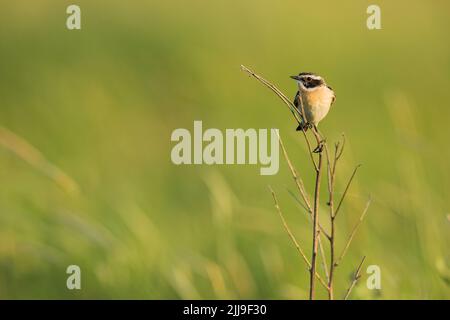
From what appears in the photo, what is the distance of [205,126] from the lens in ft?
32.4

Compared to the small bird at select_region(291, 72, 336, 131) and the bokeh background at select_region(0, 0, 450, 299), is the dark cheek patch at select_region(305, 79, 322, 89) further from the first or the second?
the bokeh background at select_region(0, 0, 450, 299)

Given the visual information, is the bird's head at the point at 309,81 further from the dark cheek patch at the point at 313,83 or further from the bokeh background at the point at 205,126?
the bokeh background at the point at 205,126

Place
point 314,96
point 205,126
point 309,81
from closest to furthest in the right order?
point 314,96, point 309,81, point 205,126

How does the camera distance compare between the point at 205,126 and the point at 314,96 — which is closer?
the point at 314,96

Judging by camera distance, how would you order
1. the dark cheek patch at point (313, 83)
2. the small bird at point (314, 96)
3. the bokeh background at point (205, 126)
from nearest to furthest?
the small bird at point (314, 96), the dark cheek patch at point (313, 83), the bokeh background at point (205, 126)

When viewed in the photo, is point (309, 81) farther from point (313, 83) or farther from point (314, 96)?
point (314, 96)

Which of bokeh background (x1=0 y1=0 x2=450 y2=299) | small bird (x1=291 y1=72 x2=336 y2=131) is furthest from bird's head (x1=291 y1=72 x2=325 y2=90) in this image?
bokeh background (x1=0 y1=0 x2=450 y2=299)

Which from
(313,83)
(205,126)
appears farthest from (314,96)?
(205,126)

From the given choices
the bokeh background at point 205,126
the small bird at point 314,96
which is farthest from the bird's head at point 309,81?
the bokeh background at point 205,126

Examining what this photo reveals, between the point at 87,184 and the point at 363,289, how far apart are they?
3219 mm

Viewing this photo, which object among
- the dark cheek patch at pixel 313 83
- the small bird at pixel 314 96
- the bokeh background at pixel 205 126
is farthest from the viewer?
the bokeh background at pixel 205 126

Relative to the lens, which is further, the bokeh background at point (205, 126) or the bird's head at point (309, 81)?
the bokeh background at point (205, 126)

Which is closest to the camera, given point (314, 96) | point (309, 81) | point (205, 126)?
point (314, 96)

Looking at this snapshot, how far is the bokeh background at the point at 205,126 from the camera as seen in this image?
5.58 metres
